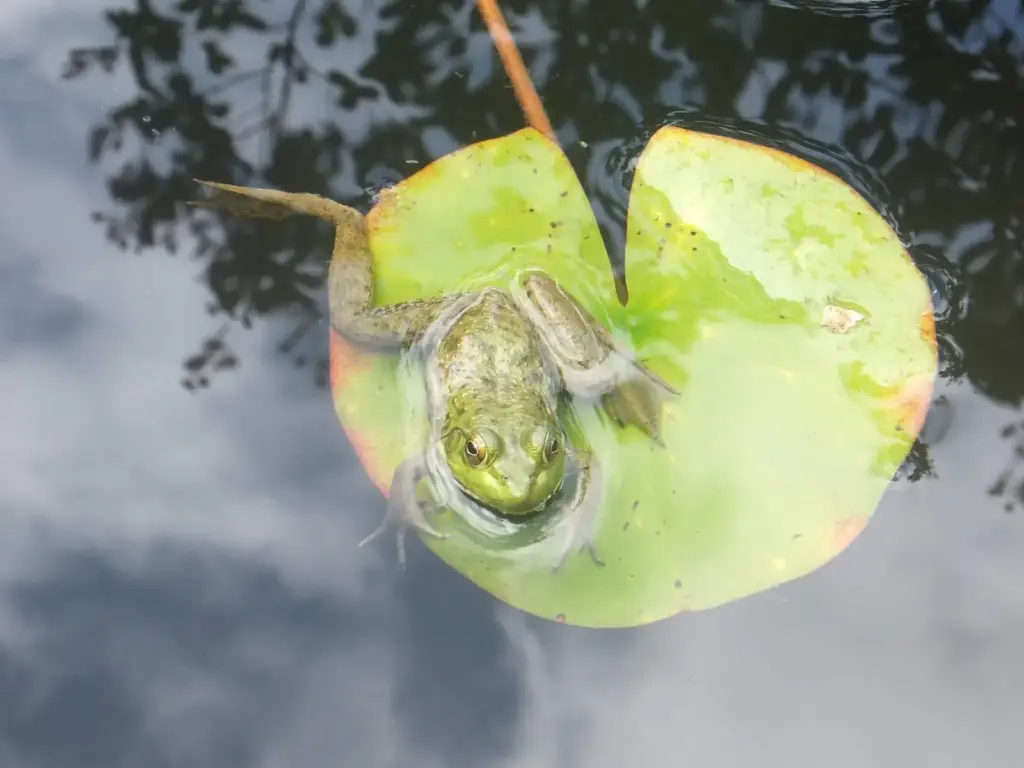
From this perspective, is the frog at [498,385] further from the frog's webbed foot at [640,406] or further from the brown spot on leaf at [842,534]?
the brown spot on leaf at [842,534]

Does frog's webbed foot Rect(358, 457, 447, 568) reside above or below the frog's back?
below

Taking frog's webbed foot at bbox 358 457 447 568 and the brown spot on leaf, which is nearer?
the brown spot on leaf

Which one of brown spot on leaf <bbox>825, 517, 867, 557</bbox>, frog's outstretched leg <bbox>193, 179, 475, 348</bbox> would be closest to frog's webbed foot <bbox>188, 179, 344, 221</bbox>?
frog's outstretched leg <bbox>193, 179, 475, 348</bbox>

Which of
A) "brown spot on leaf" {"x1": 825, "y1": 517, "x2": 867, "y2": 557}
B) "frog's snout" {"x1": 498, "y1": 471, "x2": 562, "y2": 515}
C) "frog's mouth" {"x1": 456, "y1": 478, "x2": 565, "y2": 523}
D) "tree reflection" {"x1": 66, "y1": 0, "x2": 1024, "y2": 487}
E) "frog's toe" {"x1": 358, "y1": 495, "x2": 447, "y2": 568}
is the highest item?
"tree reflection" {"x1": 66, "y1": 0, "x2": 1024, "y2": 487}

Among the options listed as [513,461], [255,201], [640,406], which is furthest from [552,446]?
[255,201]

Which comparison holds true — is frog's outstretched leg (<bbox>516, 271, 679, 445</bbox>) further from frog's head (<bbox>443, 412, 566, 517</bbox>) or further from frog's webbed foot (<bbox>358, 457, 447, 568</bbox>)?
frog's webbed foot (<bbox>358, 457, 447, 568</bbox>)

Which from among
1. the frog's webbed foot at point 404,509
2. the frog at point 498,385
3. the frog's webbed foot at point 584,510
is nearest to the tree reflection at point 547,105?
the frog at point 498,385

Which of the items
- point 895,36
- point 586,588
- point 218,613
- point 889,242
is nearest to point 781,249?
point 889,242
